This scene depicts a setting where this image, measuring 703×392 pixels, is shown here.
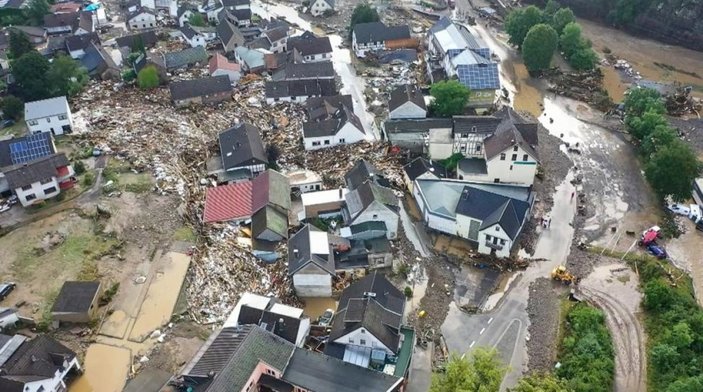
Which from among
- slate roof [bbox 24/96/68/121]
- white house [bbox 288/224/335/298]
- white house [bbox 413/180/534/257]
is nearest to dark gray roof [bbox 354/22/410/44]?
white house [bbox 413/180/534/257]

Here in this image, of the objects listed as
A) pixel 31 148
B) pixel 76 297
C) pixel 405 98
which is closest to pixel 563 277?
pixel 405 98

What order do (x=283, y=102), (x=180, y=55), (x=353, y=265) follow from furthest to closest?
(x=180, y=55), (x=283, y=102), (x=353, y=265)

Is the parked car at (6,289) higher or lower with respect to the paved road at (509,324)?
lower

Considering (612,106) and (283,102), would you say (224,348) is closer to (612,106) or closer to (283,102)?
(283,102)

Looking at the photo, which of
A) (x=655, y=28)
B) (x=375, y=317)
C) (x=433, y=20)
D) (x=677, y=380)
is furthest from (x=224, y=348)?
(x=655, y=28)

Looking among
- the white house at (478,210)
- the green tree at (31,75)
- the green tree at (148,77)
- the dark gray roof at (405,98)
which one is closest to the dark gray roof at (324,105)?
Answer: the dark gray roof at (405,98)

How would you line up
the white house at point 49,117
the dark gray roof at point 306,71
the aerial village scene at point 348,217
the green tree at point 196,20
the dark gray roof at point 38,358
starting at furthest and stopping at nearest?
1. the green tree at point 196,20
2. the dark gray roof at point 306,71
3. the white house at point 49,117
4. the aerial village scene at point 348,217
5. the dark gray roof at point 38,358

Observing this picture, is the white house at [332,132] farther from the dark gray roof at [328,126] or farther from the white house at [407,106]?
the white house at [407,106]
